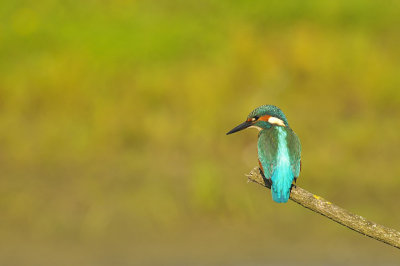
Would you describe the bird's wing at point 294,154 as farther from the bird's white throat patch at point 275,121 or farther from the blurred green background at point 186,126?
the blurred green background at point 186,126

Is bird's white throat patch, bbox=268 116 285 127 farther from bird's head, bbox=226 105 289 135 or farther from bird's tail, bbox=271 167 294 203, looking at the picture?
bird's tail, bbox=271 167 294 203

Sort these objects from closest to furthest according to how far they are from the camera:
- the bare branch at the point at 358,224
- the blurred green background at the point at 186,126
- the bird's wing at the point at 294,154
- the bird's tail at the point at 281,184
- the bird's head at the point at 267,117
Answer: the bare branch at the point at 358,224, the bird's tail at the point at 281,184, the bird's wing at the point at 294,154, the bird's head at the point at 267,117, the blurred green background at the point at 186,126

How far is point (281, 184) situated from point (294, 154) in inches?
8.3

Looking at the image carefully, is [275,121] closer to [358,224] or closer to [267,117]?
[267,117]

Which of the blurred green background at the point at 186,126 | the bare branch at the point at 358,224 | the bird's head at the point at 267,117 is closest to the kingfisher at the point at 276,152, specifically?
the bird's head at the point at 267,117

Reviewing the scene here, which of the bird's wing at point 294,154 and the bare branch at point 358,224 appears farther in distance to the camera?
the bird's wing at point 294,154

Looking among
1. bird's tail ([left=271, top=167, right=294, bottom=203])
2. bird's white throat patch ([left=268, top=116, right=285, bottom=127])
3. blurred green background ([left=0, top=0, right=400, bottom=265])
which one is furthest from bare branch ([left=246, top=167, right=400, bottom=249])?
blurred green background ([left=0, top=0, right=400, bottom=265])

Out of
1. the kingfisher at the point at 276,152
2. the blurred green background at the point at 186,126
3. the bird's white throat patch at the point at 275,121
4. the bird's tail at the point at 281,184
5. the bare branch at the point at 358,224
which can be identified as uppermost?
the blurred green background at the point at 186,126

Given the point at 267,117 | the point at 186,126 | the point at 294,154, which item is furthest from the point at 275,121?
the point at 186,126

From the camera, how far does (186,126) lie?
24.7 ft

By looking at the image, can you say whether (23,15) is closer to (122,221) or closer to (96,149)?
(96,149)

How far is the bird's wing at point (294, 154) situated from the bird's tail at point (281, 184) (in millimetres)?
38

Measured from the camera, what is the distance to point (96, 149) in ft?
24.1

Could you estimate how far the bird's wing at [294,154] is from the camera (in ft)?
11.9
